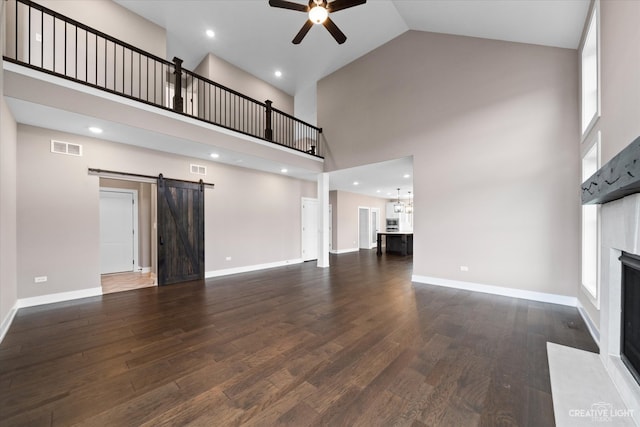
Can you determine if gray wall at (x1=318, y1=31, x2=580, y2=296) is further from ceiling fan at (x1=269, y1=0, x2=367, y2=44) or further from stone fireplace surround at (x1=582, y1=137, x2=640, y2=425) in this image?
ceiling fan at (x1=269, y1=0, x2=367, y2=44)

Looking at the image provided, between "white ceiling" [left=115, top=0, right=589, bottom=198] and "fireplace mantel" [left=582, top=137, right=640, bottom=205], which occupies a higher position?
"white ceiling" [left=115, top=0, right=589, bottom=198]

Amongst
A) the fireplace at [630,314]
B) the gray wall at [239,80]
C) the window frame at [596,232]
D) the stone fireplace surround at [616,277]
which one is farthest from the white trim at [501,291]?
the gray wall at [239,80]

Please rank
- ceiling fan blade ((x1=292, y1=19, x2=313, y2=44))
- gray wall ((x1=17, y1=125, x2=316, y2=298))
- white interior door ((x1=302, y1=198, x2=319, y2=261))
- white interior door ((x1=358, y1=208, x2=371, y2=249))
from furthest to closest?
white interior door ((x1=358, y1=208, x2=371, y2=249)), white interior door ((x1=302, y1=198, x2=319, y2=261)), gray wall ((x1=17, y1=125, x2=316, y2=298)), ceiling fan blade ((x1=292, y1=19, x2=313, y2=44))

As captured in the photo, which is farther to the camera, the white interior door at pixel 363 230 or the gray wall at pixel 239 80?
the white interior door at pixel 363 230

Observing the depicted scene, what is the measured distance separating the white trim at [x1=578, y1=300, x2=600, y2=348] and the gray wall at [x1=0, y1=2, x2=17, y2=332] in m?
6.67

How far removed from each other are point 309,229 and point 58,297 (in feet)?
19.4

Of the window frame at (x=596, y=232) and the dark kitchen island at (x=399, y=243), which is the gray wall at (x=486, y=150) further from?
the dark kitchen island at (x=399, y=243)

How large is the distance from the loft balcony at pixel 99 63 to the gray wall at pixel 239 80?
0.38 meters

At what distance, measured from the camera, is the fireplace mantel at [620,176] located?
143 cm

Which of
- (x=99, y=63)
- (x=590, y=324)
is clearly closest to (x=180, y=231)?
(x=99, y=63)

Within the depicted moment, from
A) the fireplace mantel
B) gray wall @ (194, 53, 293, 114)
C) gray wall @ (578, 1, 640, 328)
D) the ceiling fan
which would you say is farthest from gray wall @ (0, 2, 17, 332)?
gray wall @ (578, 1, 640, 328)

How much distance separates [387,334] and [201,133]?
14.7 feet

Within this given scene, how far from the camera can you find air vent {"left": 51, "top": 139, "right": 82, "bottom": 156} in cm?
400

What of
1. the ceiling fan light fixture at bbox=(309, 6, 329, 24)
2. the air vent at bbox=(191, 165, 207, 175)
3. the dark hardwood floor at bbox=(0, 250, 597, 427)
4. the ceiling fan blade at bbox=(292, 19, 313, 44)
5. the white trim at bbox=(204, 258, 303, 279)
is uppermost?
the ceiling fan blade at bbox=(292, 19, 313, 44)
